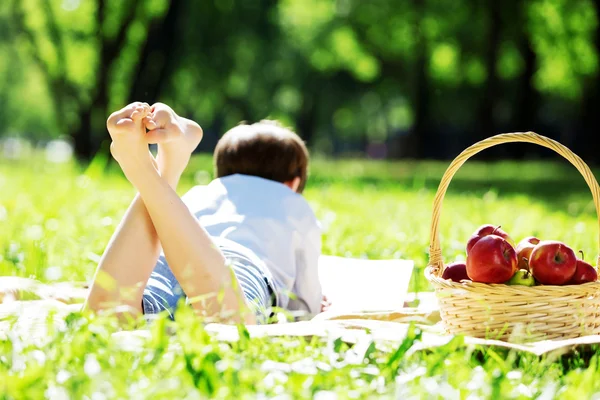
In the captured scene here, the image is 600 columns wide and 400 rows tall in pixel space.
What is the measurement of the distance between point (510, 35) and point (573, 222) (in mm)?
16413

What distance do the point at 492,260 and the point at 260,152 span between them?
4.76 feet

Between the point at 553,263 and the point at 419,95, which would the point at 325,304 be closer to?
the point at 553,263

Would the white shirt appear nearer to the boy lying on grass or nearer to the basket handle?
the boy lying on grass

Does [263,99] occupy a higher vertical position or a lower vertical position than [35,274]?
higher

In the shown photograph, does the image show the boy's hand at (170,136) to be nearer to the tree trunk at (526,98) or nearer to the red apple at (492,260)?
the red apple at (492,260)

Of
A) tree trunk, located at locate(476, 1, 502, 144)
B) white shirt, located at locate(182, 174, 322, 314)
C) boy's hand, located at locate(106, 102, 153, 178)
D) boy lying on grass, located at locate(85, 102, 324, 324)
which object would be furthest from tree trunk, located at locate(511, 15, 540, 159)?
boy's hand, located at locate(106, 102, 153, 178)

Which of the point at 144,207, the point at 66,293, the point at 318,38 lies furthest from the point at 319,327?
the point at 318,38

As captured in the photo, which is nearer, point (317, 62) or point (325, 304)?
point (325, 304)

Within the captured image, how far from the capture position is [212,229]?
11.1 ft

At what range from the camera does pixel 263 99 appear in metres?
27.3

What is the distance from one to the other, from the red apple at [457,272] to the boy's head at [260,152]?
3.84 feet

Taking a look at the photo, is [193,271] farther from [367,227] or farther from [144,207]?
[367,227]

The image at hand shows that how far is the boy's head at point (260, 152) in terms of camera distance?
12.3 ft

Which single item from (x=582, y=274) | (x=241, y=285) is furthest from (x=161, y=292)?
(x=582, y=274)
